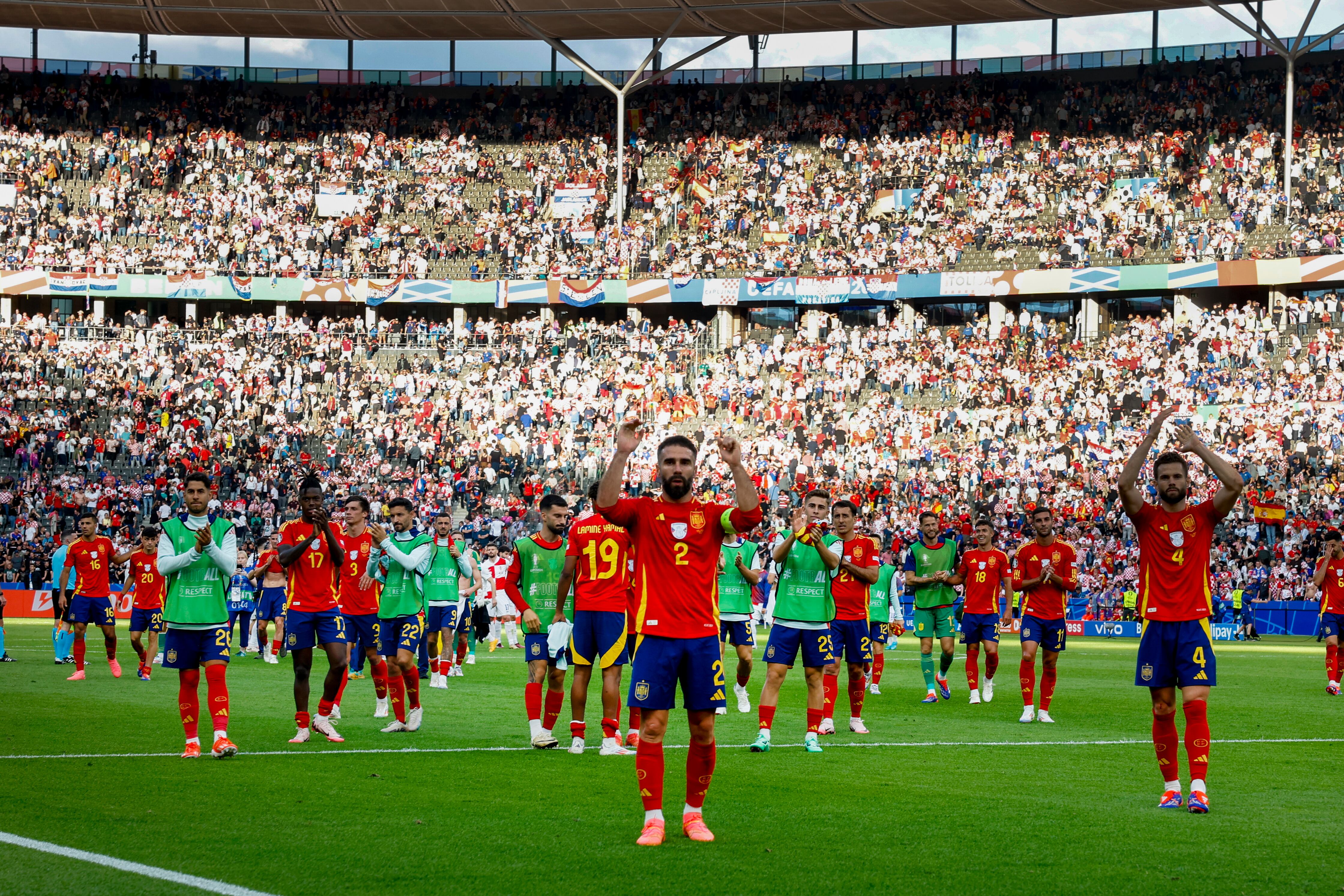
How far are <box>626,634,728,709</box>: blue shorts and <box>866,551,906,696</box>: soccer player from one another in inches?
362

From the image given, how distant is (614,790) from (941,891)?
385 centimetres

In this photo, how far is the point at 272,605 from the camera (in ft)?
78.3

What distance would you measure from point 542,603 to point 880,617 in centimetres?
707

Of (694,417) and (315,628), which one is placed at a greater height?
(694,417)

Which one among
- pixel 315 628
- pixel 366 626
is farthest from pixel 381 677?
pixel 315 628

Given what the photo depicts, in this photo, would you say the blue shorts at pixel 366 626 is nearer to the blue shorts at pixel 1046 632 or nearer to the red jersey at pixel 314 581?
the red jersey at pixel 314 581

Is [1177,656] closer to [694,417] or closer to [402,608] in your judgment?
[402,608]

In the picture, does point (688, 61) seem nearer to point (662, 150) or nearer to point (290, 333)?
point (662, 150)

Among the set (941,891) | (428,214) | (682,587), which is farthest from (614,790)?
(428,214)

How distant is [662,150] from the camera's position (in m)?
56.0

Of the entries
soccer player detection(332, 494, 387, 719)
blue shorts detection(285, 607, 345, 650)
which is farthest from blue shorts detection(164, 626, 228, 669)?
soccer player detection(332, 494, 387, 719)

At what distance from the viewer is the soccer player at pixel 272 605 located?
23.0 m

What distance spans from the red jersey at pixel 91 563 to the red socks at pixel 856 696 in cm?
1162

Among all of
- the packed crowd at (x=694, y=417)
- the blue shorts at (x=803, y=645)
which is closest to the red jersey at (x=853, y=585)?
the blue shorts at (x=803, y=645)
